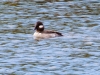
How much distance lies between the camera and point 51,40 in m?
27.3

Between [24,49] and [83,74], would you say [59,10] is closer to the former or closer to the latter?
[24,49]

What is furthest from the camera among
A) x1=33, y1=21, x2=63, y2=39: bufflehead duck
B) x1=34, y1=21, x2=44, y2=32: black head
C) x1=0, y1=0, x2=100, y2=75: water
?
x1=34, y1=21, x2=44, y2=32: black head

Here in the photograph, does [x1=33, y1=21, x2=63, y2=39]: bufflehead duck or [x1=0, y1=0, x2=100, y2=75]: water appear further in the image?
[x1=33, y1=21, x2=63, y2=39]: bufflehead duck

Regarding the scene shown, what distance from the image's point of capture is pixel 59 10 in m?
33.4

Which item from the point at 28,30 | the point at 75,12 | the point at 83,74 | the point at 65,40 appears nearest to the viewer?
the point at 83,74

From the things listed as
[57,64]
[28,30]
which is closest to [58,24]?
[28,30]

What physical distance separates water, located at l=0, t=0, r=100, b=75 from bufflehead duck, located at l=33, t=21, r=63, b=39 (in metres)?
0.25

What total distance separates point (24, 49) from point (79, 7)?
10.5 metres

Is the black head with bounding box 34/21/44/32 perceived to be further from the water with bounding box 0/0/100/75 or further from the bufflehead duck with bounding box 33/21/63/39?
the water with bounding box 0/0/100/75

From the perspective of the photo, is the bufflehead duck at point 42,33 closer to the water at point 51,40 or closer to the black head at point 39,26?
the black head at point 39,26

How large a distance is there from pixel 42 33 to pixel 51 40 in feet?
5.54

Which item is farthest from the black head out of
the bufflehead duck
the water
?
the water

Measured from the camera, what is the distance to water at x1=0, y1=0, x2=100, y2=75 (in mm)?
21578

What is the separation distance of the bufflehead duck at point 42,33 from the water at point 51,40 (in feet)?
0.82
